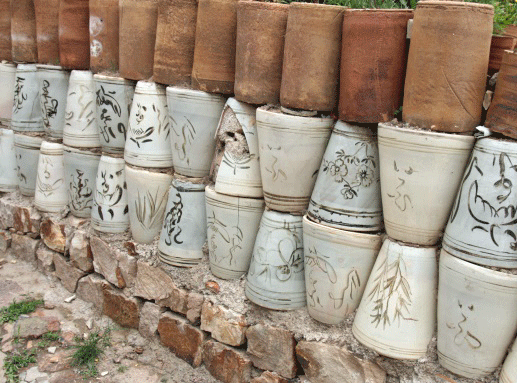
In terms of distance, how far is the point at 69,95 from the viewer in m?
3.26

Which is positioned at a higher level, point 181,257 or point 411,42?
point 411,42

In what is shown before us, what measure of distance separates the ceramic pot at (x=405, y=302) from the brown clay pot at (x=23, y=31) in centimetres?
261

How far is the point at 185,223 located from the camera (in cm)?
277

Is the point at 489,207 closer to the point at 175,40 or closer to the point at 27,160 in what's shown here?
the point at 175,40

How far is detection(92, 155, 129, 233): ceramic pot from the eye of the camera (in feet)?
10.3

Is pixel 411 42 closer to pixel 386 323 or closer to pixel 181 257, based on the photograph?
pixel 386 323

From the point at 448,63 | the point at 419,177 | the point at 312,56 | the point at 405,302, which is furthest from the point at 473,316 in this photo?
the point at 312,56

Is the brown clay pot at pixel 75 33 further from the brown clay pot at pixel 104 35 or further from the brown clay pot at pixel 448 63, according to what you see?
the brown clay pot at pixel 448 63

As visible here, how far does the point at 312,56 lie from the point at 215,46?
1.73ft

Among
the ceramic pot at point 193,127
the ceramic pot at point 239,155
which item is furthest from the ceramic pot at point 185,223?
the ceramic pot at point 239,155

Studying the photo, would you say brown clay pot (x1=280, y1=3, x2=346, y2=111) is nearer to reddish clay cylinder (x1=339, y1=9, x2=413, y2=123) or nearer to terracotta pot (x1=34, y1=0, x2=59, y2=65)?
reddish clay cylinder (x1=339, y1=9, x2=413, y2=123)

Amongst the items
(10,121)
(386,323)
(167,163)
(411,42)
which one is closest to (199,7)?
(167,163)

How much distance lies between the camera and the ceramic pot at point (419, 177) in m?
1.88

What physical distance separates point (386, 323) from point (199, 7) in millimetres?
1484
